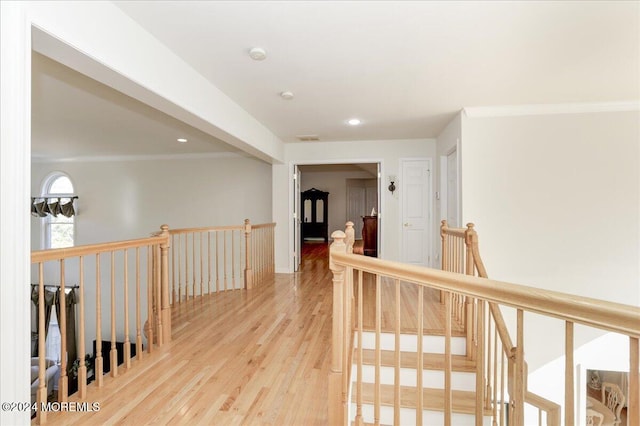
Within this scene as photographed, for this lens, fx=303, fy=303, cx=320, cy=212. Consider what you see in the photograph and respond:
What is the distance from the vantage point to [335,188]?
10477 millimetres

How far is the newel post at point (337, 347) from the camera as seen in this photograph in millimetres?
1648

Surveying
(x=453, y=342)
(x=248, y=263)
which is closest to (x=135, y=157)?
(x=248, y=263)

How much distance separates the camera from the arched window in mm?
6938

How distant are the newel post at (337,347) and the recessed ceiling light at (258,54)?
1.60 m

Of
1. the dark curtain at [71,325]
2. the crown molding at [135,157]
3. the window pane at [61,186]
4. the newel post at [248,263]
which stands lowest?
the dark curtain at [71,325]

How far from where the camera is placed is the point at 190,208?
6629 mm

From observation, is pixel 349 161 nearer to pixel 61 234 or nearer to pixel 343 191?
pixel 343 191

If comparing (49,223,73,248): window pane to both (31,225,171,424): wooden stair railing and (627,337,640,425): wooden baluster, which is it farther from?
(627,337,640,425): wooden baluster

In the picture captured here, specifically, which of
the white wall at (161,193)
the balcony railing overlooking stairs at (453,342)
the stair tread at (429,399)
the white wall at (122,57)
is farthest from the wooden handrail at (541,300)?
the white wall at (161,193)

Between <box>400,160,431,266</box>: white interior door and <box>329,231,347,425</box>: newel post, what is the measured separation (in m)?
3.96

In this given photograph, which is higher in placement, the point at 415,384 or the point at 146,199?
the point at 146,199

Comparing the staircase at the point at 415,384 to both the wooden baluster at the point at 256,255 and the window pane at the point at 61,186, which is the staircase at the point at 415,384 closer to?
the wooden baluster at the point at 256,255

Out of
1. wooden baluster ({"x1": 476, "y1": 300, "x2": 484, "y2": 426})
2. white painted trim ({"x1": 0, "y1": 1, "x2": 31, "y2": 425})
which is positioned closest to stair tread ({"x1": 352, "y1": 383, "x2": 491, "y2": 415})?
wooden baluster ({"x1": 476, "y1": 300, "x2": 484, "y2": 426})

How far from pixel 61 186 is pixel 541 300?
905 cm
